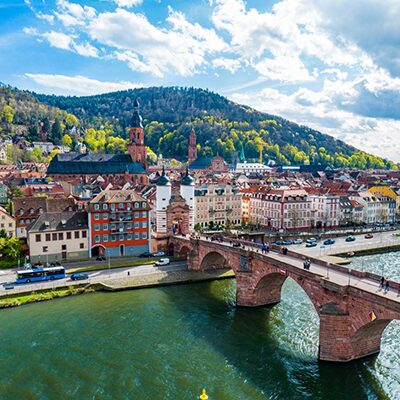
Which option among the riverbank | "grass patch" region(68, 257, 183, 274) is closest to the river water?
the riverbank

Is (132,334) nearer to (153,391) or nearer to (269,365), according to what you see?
(153,391)

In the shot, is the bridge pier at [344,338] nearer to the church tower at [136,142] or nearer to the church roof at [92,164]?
the church roof at [92,164]

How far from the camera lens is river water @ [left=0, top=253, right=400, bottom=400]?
104 feet

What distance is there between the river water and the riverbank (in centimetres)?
161

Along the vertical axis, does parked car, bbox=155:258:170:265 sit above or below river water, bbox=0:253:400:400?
above

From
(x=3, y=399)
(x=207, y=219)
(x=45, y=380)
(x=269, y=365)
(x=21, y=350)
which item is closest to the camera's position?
(x=3, y=399)

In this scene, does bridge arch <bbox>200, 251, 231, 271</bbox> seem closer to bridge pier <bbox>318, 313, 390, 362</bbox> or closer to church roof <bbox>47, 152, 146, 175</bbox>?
bridge pier <bbox>318, 313, 390, 362</bbox>

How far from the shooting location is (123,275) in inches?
2313

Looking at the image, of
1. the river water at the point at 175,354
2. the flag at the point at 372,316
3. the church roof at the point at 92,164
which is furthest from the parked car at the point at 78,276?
the church roof at the point at 92,164

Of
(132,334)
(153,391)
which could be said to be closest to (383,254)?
(132,334)

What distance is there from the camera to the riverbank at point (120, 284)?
1965 inches

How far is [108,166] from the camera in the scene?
474ft

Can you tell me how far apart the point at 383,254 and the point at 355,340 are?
49407 mm

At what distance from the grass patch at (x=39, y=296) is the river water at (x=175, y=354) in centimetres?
132
